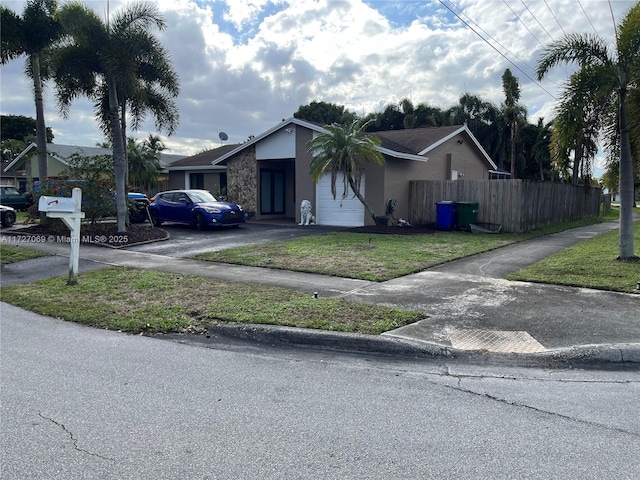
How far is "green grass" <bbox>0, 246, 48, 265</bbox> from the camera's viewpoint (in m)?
12.4

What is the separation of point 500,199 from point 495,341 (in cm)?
1339

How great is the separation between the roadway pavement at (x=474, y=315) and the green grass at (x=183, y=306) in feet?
0.98

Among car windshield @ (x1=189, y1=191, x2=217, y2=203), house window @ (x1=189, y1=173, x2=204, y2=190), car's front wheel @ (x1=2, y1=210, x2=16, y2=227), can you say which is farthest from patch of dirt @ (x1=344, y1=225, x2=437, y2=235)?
car's front wheel @ (x1=2, y1=210, x2=16, y2=227)

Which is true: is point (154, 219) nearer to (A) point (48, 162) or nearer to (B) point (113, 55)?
(B) point (113, 55)

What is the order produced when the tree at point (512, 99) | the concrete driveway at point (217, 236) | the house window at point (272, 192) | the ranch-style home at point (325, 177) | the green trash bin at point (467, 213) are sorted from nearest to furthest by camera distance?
1. the concrete driveway at point (217, 236)
2. the green trash bin at point (467, 213)
3. the ranch-style home at point (325, 177)
4. the house window at point (272, 192)
5. the tree at point (512, 99)

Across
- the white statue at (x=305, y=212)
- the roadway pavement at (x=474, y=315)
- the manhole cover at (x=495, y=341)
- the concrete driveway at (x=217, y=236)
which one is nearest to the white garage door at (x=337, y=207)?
the white statue at (x=305, y=212)

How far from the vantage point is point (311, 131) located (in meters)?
21.2

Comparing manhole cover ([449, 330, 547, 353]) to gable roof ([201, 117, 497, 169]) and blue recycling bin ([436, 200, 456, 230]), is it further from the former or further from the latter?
gable roof ([201, 117, 497, 169])

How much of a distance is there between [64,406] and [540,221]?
19164 mm

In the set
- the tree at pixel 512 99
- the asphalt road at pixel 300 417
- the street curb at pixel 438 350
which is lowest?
the asphalt road at pixel 300 417

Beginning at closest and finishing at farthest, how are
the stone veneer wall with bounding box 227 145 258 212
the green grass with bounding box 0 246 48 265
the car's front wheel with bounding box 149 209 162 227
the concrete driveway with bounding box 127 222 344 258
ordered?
the green grass with bounding box 0 246 48 265, the concrete driveway with bounding box 127 222 344 258, the car's front wheel with bounding box 149 209 162 227, the stone veneer wall with bounding box 227 145 258 212

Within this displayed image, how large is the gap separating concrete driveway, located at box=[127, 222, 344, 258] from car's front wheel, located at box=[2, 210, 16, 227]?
18.6 feet

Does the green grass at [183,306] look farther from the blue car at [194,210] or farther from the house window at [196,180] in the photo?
the house window at [196,180]

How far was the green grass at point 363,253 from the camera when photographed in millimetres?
10430
